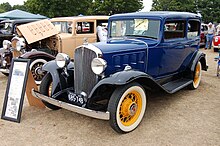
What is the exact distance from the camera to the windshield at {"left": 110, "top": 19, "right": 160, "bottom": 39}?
13.5 ft

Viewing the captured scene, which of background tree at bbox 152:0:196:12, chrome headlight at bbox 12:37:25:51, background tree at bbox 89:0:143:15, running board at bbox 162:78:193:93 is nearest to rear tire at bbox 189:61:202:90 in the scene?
running board at bbox 162:78:193:93

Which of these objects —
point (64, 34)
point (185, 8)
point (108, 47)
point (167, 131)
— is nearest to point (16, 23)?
point (64, 34)

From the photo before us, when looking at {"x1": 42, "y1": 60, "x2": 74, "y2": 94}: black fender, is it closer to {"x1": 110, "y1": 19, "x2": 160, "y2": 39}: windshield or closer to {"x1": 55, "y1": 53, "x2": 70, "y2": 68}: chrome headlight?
{"x1": 55, "y1": 53, "x2": 70, "y2": 68}: chrome headlight

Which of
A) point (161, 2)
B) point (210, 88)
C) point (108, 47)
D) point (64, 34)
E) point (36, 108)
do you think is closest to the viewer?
point (108, 47)

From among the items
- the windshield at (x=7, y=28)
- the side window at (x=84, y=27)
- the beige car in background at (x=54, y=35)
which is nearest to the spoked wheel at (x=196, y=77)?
the beige car in background at (x=54, y=35)

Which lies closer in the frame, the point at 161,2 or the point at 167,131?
the point at 167,131

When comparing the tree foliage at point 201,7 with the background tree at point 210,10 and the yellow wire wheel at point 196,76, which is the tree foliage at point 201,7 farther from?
the yellow wire wheel at point 196,76

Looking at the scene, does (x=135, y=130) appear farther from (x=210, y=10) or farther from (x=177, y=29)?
(x=210, y=10)

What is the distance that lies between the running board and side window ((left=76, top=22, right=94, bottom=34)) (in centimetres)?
335

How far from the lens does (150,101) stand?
14.7ft

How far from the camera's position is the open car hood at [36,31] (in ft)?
19.9

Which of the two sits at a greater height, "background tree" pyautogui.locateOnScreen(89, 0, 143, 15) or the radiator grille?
"background tree" pyautogui.locateOnScreen(89, 0, 143, 15)

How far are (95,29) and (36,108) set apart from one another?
143 inches

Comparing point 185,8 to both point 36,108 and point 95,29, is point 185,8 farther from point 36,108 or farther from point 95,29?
point 36,108
